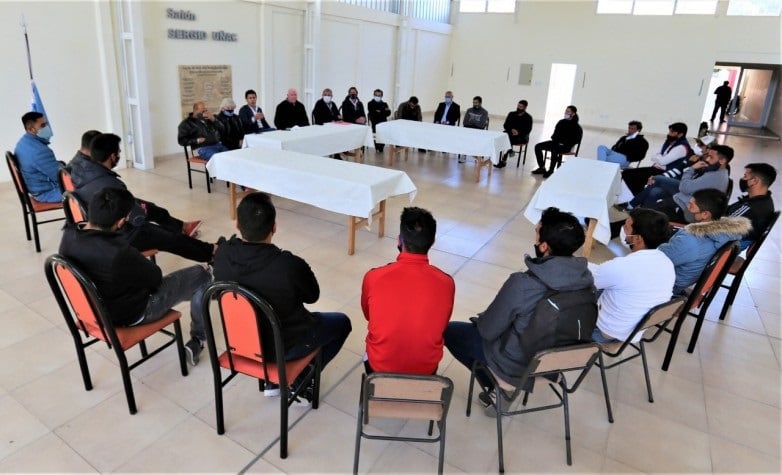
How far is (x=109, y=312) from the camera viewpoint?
1.95 m

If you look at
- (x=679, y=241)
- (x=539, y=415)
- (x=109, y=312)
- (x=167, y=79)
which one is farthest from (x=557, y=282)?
(x=167, y=79)

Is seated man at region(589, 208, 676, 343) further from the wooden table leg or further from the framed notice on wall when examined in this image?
the framed notice on wall

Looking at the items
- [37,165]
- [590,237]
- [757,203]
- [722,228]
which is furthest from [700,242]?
[37,165]

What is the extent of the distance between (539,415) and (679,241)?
124 centimetres

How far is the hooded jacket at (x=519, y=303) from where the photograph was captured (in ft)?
5.84

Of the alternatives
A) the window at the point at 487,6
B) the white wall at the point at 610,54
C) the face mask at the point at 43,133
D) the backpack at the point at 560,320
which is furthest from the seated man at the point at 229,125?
the window at the point at 487,6

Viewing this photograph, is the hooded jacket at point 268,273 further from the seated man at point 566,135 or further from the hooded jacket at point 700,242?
the seated man at point 566,135

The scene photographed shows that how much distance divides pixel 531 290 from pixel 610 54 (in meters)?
13.1

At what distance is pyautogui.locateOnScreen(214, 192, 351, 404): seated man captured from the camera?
1.77 metres

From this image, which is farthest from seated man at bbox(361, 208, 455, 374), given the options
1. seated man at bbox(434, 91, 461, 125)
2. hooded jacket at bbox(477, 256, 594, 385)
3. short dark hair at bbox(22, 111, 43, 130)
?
seated man at bbox(434, 91, 461, 125)

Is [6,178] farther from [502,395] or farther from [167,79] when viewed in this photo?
[502,395]

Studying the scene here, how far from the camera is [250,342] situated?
178 cm

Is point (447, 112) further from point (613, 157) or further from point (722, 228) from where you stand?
point (722, 228)

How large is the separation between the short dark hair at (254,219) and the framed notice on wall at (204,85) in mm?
5782
